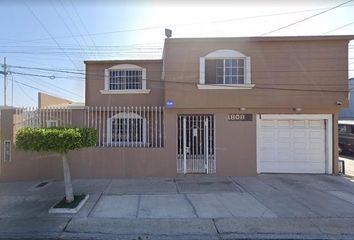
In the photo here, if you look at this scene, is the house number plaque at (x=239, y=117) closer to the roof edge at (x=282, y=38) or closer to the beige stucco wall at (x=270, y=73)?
the beige stucco wall at (x=270, y=73)

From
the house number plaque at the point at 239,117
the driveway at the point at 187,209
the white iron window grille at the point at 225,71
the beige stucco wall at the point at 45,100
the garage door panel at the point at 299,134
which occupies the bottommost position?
the driveway at the point at 187,209

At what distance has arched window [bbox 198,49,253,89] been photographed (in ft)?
36.8

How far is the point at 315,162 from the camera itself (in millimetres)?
11562

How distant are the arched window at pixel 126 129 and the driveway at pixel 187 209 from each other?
1.60 metres

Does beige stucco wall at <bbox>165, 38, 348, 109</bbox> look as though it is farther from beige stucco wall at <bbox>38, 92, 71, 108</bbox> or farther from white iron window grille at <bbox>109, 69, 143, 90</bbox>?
beige stucco wall at <bbox>38, 92, 71, 108</bbox>

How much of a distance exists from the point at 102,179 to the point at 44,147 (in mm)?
3700

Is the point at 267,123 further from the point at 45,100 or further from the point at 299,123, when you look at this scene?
the point at 45,100

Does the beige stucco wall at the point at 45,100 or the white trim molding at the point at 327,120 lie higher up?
the beige stucco wall at the point at 45,100

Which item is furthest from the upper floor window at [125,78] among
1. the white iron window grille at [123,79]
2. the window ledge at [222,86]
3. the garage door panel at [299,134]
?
the garage door panel at [299,134]

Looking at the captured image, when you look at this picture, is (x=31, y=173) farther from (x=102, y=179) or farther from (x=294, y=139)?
(x=294, y=139)

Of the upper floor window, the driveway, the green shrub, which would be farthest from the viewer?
the upper floor window

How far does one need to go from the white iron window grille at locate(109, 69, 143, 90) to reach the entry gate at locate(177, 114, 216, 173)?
4.70 meters

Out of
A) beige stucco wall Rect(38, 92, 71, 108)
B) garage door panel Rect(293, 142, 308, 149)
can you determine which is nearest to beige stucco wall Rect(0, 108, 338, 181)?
garage door panel Rect(293, 142, 308, 149)

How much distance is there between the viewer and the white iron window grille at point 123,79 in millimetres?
14984
